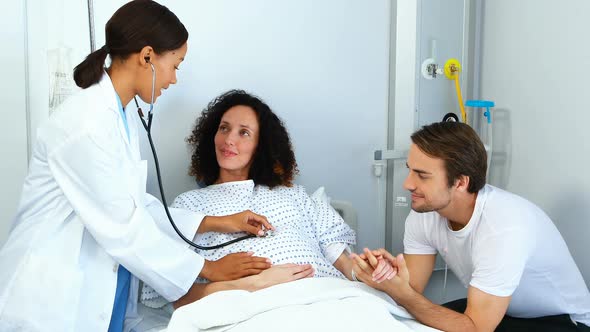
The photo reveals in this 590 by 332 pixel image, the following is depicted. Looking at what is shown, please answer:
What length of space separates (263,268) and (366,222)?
0.85 m

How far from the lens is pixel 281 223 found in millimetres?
1836

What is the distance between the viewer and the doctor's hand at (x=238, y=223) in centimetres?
172

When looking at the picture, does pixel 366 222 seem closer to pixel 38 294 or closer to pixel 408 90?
pixel 408 90

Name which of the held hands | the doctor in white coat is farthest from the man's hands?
the doctor in white coat

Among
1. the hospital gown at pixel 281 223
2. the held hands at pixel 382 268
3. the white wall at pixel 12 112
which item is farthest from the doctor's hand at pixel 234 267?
the white wall at pixel 12 112

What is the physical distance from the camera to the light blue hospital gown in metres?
1.72

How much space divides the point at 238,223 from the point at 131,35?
62 centimetres

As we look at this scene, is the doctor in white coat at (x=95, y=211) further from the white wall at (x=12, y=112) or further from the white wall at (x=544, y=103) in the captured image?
the white wall at (x=544, y=103)

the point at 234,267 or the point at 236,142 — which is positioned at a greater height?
the point at 236,142

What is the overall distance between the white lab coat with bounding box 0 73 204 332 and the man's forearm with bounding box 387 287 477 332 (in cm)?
59

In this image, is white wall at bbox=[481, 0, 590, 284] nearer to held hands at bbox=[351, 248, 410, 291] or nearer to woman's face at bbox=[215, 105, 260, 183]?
held hands at bbox=[351, 248, 410, 291]

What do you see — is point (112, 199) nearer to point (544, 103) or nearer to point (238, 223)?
point (238, 223)

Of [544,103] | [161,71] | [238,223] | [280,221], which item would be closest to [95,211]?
[161,71]

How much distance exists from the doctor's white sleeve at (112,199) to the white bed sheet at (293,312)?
15cm
